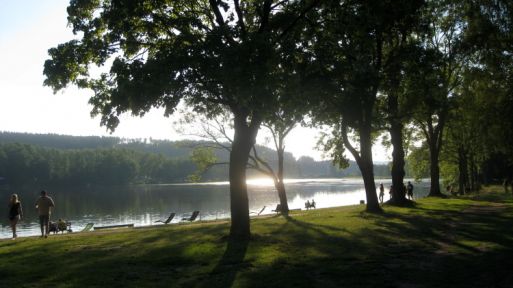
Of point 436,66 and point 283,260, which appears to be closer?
point 283,260

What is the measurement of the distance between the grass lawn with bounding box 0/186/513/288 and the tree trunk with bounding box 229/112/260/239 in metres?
0.55

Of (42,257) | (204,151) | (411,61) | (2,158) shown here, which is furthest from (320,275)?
(2,158)

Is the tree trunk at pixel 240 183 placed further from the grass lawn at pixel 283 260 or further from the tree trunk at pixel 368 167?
the tree trunk at pixel 368 167

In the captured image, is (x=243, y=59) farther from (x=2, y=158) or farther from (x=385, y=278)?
(x=2, y=158)

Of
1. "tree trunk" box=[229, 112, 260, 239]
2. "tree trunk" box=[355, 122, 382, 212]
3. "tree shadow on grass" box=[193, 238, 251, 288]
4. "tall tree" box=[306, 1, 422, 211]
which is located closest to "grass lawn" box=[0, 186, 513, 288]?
"tree shadow on grass" box=[193, 238, 251, 288]

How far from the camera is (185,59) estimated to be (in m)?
13.8

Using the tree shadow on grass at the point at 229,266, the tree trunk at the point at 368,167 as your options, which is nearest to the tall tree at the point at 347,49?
the tree shadow on grass at the point at 229,266

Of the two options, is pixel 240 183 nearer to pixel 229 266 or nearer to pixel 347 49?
pixel 229 266

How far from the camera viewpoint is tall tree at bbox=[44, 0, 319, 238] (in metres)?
13.6

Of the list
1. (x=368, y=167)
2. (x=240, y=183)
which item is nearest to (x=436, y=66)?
(x=368, y=167)

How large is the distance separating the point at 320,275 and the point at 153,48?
35.2 ft

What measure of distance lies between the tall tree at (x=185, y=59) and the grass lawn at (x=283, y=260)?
2.65 meters

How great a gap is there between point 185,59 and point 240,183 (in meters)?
5.03

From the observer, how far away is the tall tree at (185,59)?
13.6 m
